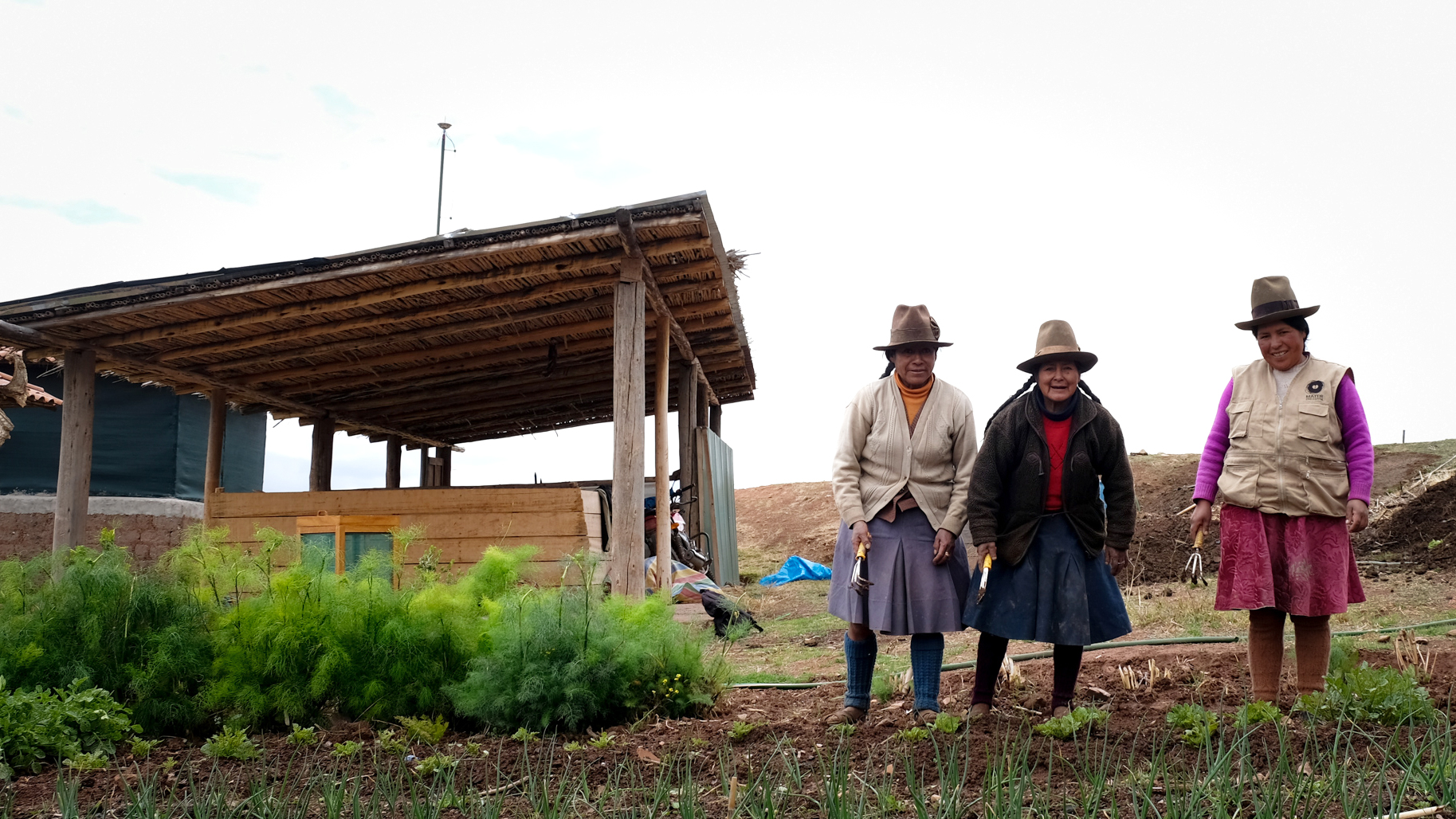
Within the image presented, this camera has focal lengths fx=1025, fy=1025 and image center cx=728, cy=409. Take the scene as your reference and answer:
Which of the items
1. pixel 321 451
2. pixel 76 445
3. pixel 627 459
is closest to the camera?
pixel 627 459

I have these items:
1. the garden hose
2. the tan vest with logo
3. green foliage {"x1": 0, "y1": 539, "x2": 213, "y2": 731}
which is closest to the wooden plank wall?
the garden hose

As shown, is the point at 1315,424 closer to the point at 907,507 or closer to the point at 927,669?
the point at 907,507

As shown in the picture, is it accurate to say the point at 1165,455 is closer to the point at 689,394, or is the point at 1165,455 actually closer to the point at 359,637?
the point at 689,394

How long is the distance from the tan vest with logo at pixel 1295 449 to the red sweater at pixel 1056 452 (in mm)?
779

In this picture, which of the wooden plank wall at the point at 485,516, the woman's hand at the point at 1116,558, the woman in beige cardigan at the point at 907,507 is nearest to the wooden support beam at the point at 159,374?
the wooden plank wall at the point at 485,516

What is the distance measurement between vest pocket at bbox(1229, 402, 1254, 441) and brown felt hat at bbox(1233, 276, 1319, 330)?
1.07ft

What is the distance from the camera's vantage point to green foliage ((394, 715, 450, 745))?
3.96 meters

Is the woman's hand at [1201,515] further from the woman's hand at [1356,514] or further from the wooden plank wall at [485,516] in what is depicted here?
the wooden plank wall at [485,516]

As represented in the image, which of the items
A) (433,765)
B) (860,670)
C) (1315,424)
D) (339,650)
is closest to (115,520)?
(339,650)

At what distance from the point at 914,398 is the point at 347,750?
99.1 inches

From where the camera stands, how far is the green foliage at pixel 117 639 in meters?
4.42

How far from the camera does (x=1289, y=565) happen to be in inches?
157

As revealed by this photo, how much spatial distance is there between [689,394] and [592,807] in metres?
8.95

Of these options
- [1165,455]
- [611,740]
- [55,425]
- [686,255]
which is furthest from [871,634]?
[1165,455]
